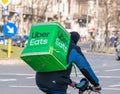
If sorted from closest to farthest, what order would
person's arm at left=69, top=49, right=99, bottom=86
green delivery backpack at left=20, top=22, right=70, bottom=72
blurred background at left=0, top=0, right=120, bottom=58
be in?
green delivery backpack at left=20, top=22, right=70, bottom=72, person's arm at left=69, top=49, right=99, bottom=86, blurred background at left=0, top=0, right=120, bottom=58

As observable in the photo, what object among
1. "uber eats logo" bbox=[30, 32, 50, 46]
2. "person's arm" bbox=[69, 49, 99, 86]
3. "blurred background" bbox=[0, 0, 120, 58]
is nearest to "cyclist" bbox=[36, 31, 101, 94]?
"person's arm" bbox=[69, 49, 99, 86]

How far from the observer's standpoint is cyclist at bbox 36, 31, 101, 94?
7113 millimetres

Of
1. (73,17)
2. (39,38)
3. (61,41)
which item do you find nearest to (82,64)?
(61,41)

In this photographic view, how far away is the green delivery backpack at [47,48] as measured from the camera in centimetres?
700

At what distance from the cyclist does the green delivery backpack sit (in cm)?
9

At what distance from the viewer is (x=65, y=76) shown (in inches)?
286

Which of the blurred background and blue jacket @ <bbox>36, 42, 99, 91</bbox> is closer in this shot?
blue jacket @ <bbox>36, 42, 99, 91</bbox>

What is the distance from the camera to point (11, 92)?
16562 millimetres

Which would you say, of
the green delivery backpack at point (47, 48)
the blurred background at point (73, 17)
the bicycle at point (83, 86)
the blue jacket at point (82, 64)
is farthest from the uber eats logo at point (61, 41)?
the blurred background at point (73, 17)

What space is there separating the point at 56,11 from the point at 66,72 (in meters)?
101

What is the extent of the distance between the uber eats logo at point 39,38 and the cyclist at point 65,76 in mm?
349

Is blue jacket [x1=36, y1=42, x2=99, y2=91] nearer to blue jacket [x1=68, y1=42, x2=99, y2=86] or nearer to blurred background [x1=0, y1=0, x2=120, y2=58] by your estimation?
blue jacket [x1=68, y1=42, x2=99, y2=86]

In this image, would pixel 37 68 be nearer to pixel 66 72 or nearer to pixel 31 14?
pixel 66 72

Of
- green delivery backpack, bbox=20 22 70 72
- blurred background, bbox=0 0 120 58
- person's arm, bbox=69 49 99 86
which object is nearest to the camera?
green delivery backpack, bbox=20 22 70 72
